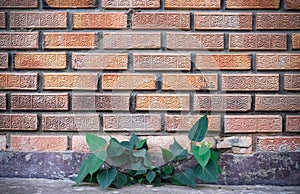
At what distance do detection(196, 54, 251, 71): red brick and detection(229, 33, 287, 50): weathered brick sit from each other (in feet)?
0.17

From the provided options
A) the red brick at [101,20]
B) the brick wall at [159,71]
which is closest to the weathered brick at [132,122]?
the brick wall at [159,71]

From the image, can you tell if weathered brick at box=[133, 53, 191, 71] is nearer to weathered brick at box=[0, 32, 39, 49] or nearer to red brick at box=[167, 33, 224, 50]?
red brick at box=[167, 33, 224, 50]

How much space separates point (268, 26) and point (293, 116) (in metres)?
0.50

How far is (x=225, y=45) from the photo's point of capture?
7.25 feet

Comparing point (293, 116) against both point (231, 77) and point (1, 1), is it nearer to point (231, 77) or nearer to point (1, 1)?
point (231, 77)

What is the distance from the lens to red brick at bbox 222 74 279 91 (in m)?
2.20

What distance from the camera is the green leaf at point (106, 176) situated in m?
2.03

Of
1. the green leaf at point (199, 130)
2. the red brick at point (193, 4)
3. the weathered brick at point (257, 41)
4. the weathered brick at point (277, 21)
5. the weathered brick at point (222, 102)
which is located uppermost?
the red brick at point (193, 4)

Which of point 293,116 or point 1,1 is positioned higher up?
point 1,1

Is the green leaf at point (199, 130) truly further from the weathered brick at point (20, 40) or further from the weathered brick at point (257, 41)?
the weathered brick at point (20, 40)

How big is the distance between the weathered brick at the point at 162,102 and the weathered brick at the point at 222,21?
1.27 feet

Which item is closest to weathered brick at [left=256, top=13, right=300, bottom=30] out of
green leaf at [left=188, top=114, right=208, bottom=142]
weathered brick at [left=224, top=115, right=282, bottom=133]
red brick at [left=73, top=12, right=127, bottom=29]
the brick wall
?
the brick wall

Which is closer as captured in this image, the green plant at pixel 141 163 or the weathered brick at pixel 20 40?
the green plant at pixel 141 163

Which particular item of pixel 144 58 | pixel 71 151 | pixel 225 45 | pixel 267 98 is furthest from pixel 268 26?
pixel 71 151
